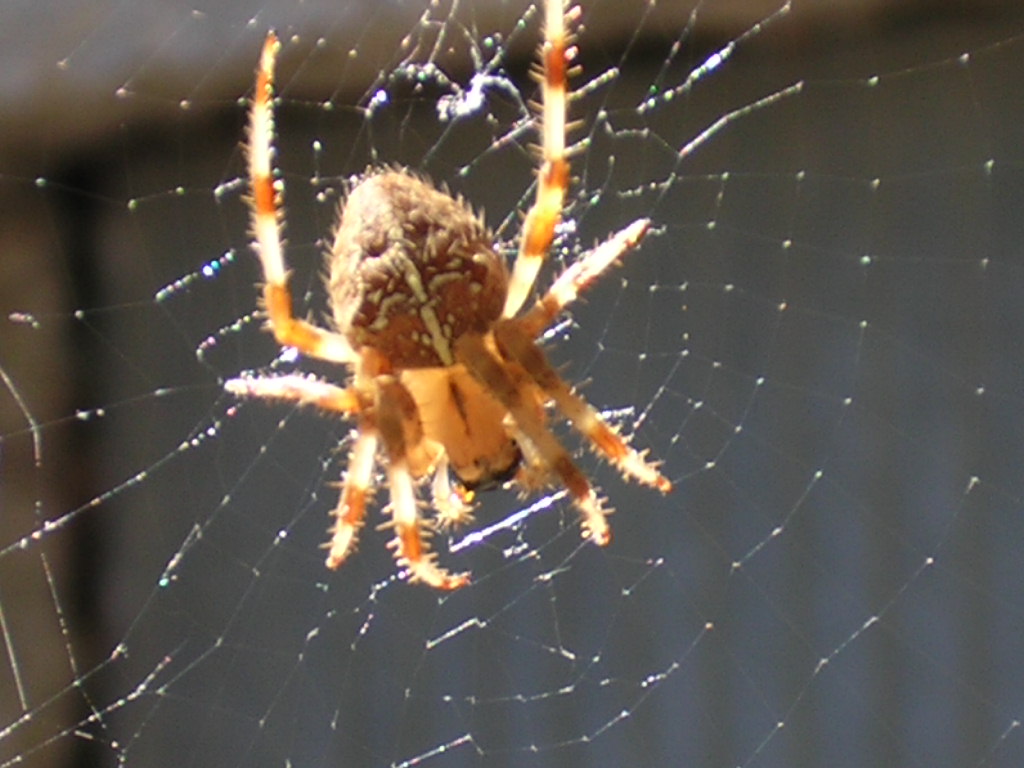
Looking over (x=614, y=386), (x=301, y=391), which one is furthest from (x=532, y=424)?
(x=614, y=386)

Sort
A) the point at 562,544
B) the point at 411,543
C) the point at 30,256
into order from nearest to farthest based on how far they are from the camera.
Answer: the point at 411,543 < the point at 562,544 < the point at 30,256

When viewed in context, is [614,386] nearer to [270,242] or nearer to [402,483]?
[402,483]

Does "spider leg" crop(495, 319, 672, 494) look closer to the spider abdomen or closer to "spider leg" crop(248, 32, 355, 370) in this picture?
the spider abdomen

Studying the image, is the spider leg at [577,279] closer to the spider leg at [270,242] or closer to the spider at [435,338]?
the spider at [435,338]

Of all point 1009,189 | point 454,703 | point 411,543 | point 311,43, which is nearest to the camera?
point 411,543

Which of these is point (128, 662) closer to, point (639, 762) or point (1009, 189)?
point (639, 762)

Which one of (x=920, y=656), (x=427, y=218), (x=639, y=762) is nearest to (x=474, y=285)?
(x=427, y=218)

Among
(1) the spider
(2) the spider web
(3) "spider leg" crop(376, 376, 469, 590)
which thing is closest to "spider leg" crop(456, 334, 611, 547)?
(1) the spider
